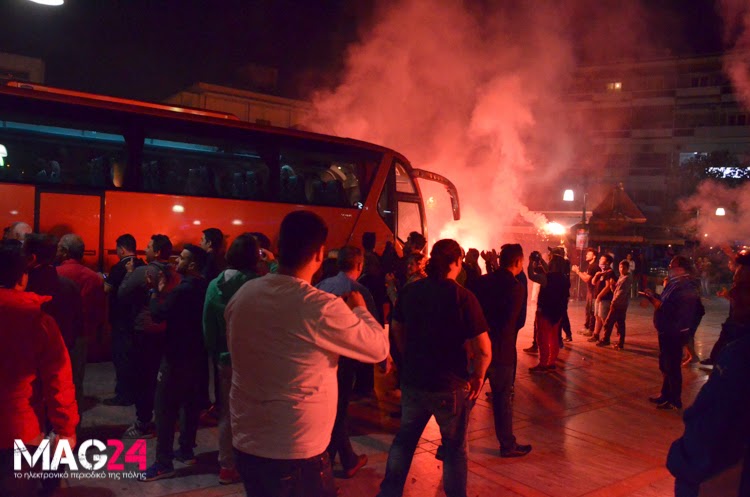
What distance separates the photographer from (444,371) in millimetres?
3604

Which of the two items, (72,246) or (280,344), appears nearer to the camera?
(280,344)

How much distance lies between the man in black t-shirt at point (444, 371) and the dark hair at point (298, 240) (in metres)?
1.44

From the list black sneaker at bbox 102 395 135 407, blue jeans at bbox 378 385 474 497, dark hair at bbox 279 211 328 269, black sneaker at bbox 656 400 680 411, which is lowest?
black sneaker at bbox 102 395 135 407

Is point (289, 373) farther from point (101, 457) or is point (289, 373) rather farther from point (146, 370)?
point (146, 370)

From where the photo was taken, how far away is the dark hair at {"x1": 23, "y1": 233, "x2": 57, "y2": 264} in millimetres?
4121

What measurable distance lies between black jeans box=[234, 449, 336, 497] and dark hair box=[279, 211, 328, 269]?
773 millimetres

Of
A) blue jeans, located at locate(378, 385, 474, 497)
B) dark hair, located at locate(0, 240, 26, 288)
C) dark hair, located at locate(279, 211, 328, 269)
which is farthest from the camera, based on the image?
blue jeans, located at locate(378, 385, 474, 497)

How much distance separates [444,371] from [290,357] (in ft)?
5.19

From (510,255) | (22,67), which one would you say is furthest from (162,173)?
(22,67)

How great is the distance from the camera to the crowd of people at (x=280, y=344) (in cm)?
227

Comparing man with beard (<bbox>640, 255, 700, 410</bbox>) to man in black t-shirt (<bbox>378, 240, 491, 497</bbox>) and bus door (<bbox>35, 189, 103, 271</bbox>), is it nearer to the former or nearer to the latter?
man in black t-shirt (<bbox>378, 240, 491, 497</bbox>)

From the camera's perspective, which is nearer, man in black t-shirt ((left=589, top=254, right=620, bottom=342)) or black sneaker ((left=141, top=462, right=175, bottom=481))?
black sneaker ((left=141, top=462, right=175, bottom=481))

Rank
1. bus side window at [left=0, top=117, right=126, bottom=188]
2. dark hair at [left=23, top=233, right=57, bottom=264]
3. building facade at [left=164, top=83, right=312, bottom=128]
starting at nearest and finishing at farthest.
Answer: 1. dark hair at [left=23, top=233, right=57, bottom=264]
2. bus side window at [left=0, top=117, right=126, bottom=188]
3. building facade at [left=164, top=83, right=312, bottom=128]

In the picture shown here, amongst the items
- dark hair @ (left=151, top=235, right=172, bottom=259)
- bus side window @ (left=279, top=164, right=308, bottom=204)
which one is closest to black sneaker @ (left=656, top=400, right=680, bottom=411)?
dark hair @ (left=151, top=235, right=172, bottom=259)
